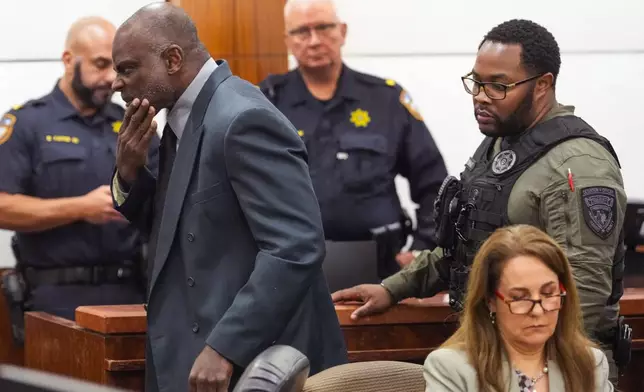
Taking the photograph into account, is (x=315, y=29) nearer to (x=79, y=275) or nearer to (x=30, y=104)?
(x=30, y=104)

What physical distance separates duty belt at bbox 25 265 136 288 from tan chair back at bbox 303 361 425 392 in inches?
84.5

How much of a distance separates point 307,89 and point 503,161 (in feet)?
5.97

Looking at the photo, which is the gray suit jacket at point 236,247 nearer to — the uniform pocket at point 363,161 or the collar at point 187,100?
the collar at point 187,100

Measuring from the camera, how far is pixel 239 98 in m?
2.54

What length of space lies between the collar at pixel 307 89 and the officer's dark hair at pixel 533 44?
170 centimetres

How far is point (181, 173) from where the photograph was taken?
2.54 m

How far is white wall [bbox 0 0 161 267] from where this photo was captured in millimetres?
5000

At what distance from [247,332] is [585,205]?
0.83 metres

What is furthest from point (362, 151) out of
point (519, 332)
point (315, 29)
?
point (519, 332)

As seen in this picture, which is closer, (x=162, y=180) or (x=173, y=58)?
(x=173, y=58)

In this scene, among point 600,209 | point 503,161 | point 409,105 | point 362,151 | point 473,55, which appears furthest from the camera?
point 473,55

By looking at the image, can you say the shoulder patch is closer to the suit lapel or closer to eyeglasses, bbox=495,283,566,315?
the suit lapel

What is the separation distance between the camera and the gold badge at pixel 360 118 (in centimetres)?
458

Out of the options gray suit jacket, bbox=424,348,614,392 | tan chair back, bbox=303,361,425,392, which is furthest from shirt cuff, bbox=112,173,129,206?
gray suit jacket, bbox=424,348,614,392
